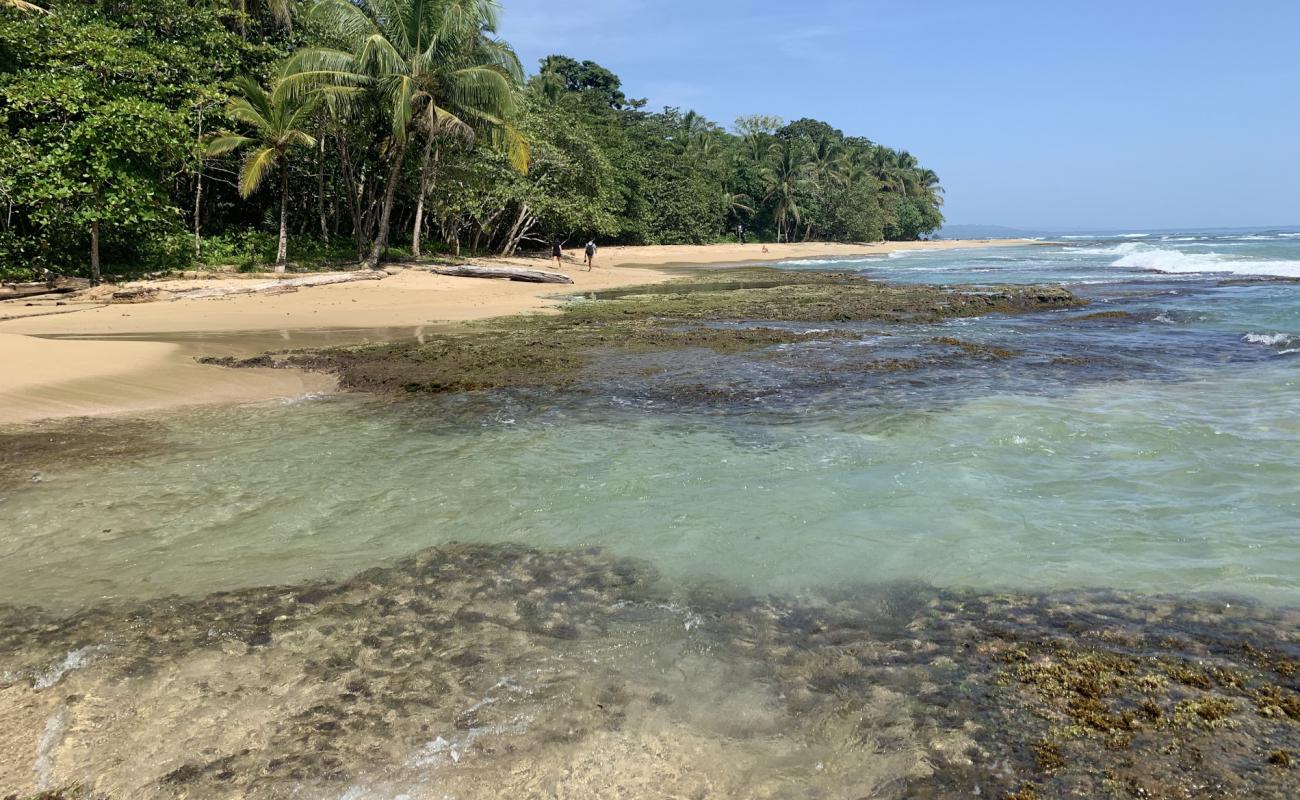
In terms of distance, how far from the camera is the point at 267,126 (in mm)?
20297

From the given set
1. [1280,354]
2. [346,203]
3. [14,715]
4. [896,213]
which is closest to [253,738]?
[14,715]

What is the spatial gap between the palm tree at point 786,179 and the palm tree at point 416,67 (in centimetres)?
4265

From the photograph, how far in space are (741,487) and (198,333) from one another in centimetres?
1154

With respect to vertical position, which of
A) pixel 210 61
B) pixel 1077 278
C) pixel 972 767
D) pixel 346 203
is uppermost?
pixel 210 61

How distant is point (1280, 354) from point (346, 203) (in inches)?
1202

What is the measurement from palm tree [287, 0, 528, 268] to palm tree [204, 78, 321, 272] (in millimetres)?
595

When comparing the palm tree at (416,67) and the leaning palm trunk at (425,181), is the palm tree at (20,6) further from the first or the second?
the leaning palm trunk at (425,181)

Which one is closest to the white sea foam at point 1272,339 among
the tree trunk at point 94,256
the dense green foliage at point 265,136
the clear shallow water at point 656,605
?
the clear shallow water at point 656,605

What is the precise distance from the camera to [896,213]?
8225 centimetres

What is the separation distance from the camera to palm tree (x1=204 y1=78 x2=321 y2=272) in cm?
1978

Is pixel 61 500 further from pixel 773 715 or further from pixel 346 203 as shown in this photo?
pixel 346 203

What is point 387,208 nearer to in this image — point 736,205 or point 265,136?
point 265,136

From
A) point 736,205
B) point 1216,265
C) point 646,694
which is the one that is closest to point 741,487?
point 646,694

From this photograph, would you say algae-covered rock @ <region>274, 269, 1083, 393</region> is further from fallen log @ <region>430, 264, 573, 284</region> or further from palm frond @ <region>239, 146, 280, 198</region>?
palm frond @ <region>239, 146, 280, 198</region>
